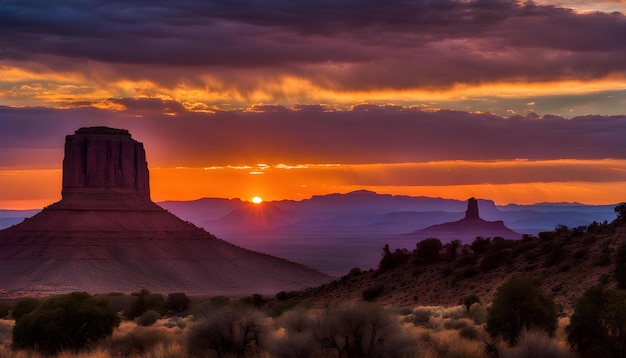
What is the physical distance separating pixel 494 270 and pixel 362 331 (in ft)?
158

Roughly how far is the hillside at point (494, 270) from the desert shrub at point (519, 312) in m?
20.6

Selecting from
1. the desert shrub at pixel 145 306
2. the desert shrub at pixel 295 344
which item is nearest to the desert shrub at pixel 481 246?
the desert shrub at pixel 145 306

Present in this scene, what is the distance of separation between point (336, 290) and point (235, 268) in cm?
9375

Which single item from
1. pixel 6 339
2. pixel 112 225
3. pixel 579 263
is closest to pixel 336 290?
pixel 579 263

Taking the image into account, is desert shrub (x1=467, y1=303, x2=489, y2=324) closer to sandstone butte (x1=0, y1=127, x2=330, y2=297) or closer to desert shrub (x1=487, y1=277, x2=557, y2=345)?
desert shrub (x1=487, y1=277, x2=557, y2=345)

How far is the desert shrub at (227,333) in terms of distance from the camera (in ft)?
91.3

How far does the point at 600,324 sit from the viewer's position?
27172mm

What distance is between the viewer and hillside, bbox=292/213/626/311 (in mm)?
61269

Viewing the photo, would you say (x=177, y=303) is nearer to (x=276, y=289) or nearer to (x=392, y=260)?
(x=392, y=260)

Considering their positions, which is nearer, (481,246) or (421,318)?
(421,318)

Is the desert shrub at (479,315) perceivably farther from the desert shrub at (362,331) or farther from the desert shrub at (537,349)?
the desert shrub at (537,349)

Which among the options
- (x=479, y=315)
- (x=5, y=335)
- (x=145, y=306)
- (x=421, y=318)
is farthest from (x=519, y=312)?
(x=145, y=306)

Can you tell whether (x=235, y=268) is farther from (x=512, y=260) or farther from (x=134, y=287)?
(x=512, y=260)

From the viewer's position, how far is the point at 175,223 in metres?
198
